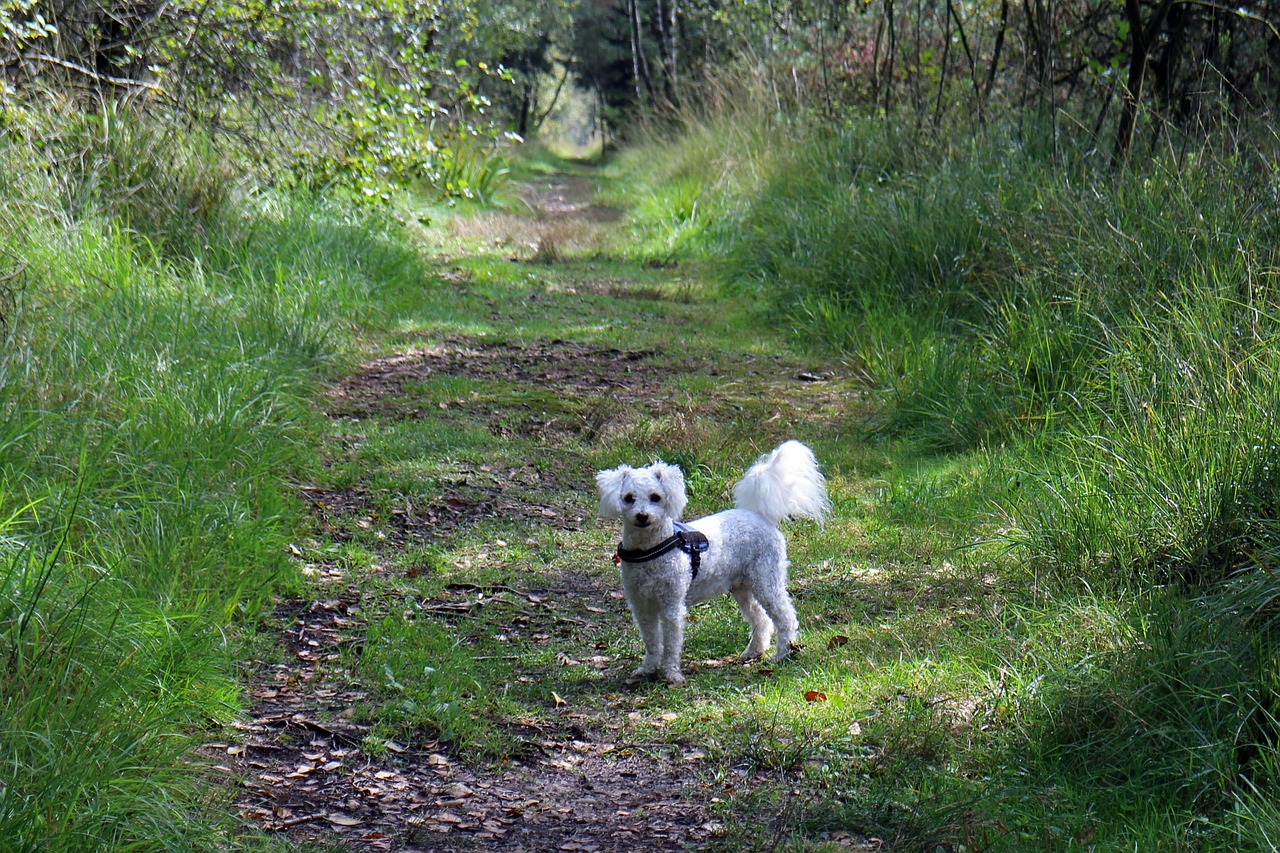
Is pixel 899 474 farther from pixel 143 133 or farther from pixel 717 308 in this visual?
pixel 143 133

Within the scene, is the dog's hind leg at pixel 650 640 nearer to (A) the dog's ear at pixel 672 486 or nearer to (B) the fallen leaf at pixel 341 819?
(A) the dog's ear at pixel 672 486

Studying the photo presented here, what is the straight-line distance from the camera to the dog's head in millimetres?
4109

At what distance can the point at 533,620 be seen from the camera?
474 centimetres

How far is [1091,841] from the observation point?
9.19 feet

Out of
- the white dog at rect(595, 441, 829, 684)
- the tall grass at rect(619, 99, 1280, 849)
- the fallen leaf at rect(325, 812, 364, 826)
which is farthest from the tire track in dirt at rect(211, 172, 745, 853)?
the tall grass at rect(619, 99, 1280, 849)

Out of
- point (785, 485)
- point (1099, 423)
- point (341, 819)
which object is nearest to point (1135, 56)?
point (1099, 423)

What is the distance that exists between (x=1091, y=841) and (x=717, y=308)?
319 inches

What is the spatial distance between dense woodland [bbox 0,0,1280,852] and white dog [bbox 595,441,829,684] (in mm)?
221

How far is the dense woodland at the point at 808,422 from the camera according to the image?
305 cm

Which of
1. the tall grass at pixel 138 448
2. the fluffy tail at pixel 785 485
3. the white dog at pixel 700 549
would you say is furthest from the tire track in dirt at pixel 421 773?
the fluffy tail at pixel 785 485

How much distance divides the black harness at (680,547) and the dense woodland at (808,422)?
0.49 m

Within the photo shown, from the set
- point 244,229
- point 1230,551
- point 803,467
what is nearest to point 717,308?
point 244,229

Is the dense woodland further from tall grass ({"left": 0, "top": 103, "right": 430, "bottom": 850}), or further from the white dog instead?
the white dog

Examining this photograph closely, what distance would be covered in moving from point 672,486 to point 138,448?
2310 millimetres
